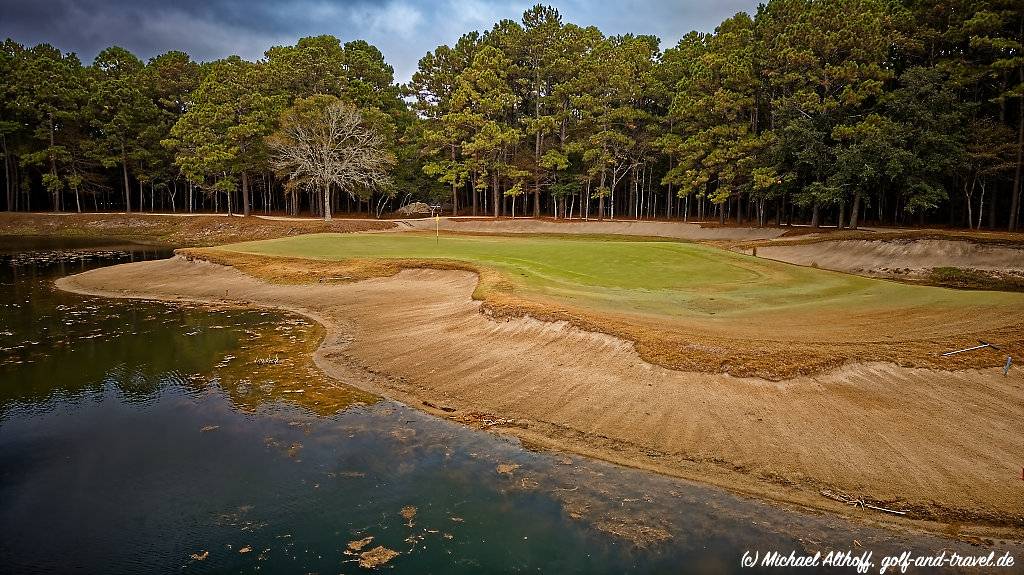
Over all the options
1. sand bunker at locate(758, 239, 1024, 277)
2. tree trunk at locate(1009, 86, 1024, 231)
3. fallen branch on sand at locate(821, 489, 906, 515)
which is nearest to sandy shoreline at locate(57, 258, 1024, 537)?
fallen branch on sand at locate(821, 489, 906, 515)

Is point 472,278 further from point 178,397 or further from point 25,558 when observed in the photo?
point 25,558

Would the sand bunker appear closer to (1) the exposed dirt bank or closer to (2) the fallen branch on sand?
(2) the fallen branch on sand

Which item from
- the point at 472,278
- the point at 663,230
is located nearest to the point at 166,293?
the point at 472,278

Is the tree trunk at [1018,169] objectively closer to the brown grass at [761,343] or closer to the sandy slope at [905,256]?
the sandy slope at [905,256]

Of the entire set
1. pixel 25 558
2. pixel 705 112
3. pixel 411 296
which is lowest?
pixel 25 558

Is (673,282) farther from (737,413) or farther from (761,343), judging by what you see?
(737,413)

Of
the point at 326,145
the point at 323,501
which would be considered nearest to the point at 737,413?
the point at 323,501

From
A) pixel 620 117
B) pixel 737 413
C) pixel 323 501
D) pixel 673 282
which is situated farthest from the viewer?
pixel 620 117
